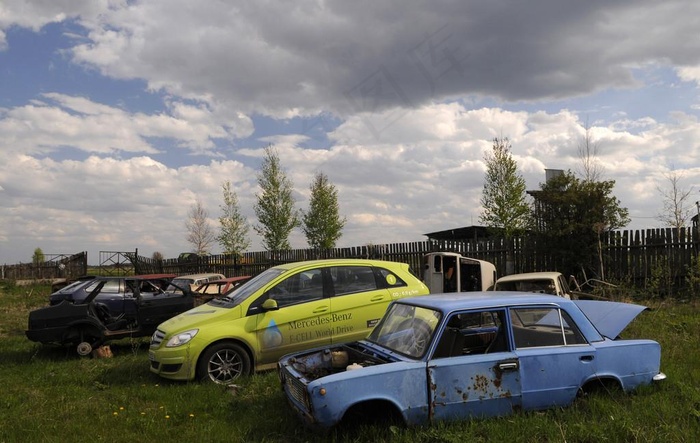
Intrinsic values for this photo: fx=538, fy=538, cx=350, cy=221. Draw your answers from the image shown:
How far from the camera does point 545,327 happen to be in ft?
17.8

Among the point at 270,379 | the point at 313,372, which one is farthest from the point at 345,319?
the point at 313,372

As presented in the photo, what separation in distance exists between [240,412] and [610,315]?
437 centimetres

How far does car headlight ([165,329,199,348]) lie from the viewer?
24.0 ft

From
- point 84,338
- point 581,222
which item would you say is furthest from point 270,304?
point 581,222

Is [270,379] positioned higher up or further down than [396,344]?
further down

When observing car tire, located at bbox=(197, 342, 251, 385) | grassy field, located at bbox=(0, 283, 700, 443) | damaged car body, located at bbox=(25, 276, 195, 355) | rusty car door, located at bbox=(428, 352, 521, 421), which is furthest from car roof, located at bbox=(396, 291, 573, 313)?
damaged car body, located at bbox=(25, 276, 195, 355)

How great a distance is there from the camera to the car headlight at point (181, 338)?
732cm

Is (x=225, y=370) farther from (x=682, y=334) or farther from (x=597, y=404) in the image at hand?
(x=682, y=334)

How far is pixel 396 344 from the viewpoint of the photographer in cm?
545

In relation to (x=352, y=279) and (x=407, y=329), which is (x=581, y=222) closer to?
(x=352, y=279)

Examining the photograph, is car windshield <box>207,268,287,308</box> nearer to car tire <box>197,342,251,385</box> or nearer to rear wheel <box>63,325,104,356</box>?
car tire <box>197,342,251,385</box>

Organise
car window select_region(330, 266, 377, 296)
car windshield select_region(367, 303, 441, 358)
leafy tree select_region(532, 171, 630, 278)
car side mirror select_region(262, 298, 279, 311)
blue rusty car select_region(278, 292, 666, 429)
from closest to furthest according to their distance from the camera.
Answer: blue rusty car select_region(278, 292, 666, 429) < car windshield select_region(367, 303, 441, 358) < car side mirror select_region(262, 298, 279, 311) < car window select_region(330, 266, 377, 296) < leafy tree select_region(532, 171, 630, 278)

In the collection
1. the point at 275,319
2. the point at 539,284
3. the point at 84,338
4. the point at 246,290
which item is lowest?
the point at 84,338

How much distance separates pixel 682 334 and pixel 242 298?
7319mm
